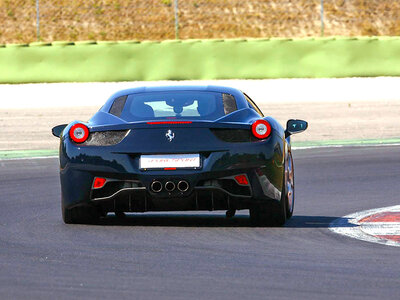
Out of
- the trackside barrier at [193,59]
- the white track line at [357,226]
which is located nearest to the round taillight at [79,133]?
the white track line at [357,226]

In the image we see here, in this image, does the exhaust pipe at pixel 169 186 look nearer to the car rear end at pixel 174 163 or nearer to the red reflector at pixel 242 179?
the car rear end at pixel 174 163

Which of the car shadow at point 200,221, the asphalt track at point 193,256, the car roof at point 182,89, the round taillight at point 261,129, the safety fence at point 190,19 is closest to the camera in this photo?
the asphalt track at point 193,256

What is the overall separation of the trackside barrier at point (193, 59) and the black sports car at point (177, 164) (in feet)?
55.0

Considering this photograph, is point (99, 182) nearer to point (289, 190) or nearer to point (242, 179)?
point (242, 179)

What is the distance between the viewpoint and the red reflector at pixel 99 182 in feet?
28.6

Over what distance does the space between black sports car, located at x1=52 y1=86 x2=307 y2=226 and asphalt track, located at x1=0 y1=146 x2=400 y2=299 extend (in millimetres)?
234

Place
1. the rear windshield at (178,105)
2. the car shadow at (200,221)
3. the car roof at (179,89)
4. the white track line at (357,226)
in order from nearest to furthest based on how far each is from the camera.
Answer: the white track line at (357,226)
the rear windshield at (178,105)
the car shadow at (200,221)
the car roof at (179,89)

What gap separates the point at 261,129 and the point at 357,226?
1146mm

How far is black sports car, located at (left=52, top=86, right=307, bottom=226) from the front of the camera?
856 centimetres

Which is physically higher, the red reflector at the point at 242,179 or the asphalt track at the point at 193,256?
the red reflector at the point at 242,179

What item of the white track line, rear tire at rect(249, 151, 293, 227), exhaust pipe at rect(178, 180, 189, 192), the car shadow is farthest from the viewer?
the car shadow

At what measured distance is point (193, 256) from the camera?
759 cm

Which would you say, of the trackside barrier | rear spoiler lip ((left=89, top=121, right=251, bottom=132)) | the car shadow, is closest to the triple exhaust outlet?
rear spoiler lip ((left=89, top=121, right=251, bottom=132))

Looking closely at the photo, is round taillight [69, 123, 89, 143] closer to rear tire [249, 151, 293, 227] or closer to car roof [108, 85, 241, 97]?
car roof [108, 85, 241, 97]
